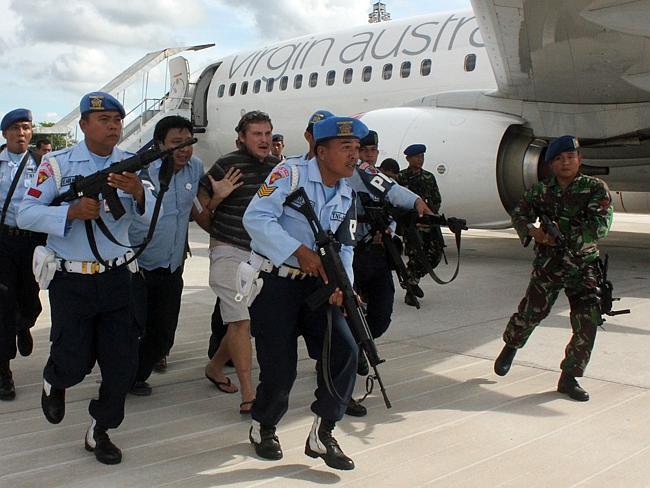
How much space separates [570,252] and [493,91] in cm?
637

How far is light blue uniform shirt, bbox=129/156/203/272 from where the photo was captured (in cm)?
439

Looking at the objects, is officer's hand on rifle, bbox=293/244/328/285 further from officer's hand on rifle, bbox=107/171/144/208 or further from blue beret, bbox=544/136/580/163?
blue beret, bbox=544/136/580/163

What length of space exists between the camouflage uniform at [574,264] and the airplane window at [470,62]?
685 cm

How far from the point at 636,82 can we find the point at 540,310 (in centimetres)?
504

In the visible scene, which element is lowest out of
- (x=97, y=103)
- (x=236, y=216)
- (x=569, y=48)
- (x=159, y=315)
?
(x=159, y=315)

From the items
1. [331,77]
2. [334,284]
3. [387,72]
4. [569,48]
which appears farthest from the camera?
[331,77]

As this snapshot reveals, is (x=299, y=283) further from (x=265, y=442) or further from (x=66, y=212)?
(x=66, y=212)

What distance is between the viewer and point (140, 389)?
459 centimetres

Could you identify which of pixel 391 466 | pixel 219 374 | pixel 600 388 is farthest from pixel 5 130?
pixel 600 388

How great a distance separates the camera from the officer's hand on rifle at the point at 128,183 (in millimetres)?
3334

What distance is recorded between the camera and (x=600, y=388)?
15.3ft

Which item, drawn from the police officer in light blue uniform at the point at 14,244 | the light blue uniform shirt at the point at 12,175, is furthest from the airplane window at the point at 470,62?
the light blue uniform shirt at the point at 12,175

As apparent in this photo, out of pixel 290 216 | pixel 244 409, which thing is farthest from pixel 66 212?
pixel 244 409

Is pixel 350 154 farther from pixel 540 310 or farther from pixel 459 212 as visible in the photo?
pixel 459 212
